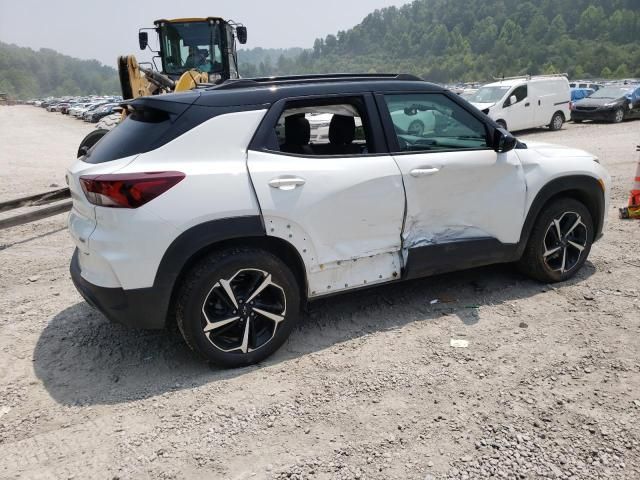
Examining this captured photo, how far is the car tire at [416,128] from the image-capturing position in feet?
13.1

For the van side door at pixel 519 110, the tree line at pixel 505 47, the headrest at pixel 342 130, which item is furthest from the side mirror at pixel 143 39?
the tree line at pixel 505 47

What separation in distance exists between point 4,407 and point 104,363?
63 cm

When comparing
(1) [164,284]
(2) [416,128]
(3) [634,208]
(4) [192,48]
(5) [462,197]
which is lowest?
(3) [634,208]

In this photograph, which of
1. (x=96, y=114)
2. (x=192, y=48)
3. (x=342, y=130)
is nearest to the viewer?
(x=342, y=130)

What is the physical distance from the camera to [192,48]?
1151 centimetres

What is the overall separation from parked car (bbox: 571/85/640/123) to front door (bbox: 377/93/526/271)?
59.6 ft

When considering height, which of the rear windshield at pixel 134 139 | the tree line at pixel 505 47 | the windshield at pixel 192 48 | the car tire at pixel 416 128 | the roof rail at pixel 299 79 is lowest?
the car tire at pixel 416 128

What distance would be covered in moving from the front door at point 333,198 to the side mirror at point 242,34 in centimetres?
903

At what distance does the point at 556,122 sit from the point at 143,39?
13675 millimetres

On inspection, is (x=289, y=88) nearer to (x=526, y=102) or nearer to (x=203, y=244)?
(x=203, y=244)

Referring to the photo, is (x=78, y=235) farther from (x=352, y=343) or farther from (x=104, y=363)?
(x=352, y=343)

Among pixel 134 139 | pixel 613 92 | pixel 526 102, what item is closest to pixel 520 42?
pixel 613 92

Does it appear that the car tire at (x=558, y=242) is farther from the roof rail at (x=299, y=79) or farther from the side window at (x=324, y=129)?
the side window at (x=324, y=129)

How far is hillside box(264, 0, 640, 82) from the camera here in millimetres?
122581
